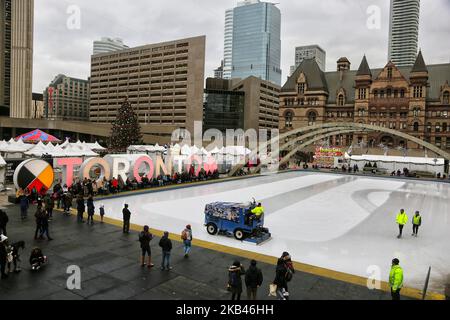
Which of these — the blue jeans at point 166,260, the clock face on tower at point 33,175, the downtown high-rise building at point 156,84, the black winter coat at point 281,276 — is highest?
the downtown high-rise building at point 156,84

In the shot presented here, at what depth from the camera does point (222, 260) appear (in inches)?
451

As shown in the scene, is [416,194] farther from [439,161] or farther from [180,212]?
[180,212]

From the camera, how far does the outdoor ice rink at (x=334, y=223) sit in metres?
12.0

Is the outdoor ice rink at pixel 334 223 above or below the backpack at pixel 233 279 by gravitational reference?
below

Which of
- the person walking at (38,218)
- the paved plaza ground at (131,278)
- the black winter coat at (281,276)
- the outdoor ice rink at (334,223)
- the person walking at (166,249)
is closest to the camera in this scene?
the black winter coat at (281,276)

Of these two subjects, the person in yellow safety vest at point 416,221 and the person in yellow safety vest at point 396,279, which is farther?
the person in yellow safety vest at point 416,221

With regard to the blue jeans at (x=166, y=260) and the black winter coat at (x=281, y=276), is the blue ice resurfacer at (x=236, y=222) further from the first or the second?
the black winter coat at (x=281, y=276)

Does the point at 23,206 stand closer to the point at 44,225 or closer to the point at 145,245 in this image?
the point at 44,225

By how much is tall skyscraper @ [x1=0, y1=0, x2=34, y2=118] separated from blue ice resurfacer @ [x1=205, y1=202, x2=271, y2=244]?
133204 mm

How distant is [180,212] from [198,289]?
407 inches

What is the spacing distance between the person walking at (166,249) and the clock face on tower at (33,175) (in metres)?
13.3

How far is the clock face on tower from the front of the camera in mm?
19109

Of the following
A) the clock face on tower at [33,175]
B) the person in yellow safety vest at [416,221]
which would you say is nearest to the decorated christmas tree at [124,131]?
the clock face on tower at [33,175]
